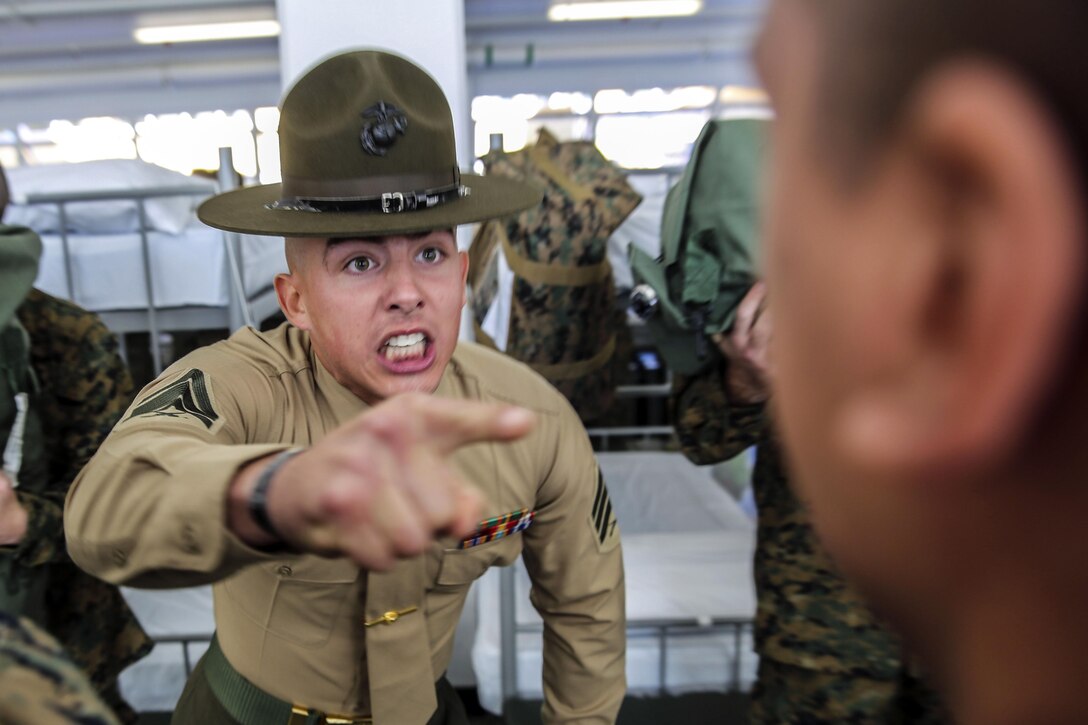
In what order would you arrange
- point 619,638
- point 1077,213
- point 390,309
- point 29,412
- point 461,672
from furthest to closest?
point 461,672 < point 29,412 < point 619,638 < point 390,309 < point 1077,213

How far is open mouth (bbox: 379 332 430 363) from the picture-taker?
1028 mm

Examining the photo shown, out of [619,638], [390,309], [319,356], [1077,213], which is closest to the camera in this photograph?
[1077,213]

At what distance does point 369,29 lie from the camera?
2078 mm

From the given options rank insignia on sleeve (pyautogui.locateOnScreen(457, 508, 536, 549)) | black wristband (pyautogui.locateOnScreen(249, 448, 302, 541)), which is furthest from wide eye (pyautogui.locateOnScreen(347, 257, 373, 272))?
black wristband (pyautogui.locateOnScreen(249, 448, 302, 541))

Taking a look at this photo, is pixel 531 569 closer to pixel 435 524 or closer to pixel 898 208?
pixel 435 524

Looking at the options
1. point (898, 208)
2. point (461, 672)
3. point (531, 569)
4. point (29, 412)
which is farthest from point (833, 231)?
point (461, 672)

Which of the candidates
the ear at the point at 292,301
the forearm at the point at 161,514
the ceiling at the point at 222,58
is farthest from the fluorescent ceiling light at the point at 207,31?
the forearm at the point at 161,514

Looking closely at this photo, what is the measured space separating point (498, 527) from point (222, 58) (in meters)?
3.20

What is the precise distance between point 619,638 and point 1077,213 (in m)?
1.12

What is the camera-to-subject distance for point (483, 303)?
206 cm

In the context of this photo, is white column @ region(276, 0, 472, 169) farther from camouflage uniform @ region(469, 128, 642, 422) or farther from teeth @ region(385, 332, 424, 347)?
teeth @ region(385, 332, 424, 347)

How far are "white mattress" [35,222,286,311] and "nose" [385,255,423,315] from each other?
6.13 ft

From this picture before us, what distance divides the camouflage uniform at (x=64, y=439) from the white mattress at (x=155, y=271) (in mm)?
1217

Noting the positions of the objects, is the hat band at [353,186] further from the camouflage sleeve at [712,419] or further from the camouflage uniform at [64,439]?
the camouflage uniform at [64,439]
